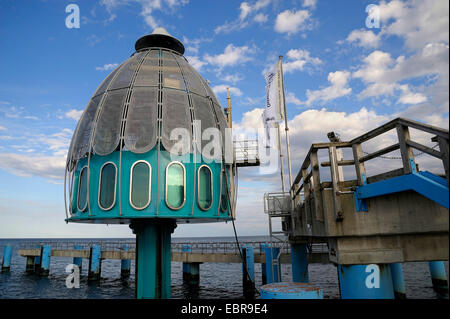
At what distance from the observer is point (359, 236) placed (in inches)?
293

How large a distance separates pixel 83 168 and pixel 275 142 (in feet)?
41.5

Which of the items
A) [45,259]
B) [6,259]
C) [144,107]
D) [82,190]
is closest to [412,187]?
[144,107]

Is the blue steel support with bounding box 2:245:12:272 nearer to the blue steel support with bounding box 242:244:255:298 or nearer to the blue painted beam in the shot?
the blue steel support with bounding box 242:244:255:298

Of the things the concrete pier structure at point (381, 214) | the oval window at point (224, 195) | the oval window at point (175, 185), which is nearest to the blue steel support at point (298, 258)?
the oval window at point (224, 195)

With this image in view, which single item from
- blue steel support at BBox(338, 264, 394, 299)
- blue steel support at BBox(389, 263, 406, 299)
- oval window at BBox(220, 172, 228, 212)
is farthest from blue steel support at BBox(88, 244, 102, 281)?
blue steel support at BBox(338, 264, 394, 299)

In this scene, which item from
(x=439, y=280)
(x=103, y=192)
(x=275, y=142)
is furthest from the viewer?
(x=439, y=280)

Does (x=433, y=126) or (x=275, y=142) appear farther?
(x=275, y=142)

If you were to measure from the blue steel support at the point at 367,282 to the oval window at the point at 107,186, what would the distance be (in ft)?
35.0

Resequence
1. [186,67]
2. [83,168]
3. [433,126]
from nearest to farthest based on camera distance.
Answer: [433,126] → [83,168] → [186,67]

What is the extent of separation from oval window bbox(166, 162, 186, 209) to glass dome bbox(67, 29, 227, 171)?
3.43 ft

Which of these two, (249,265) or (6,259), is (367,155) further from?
(6,259)

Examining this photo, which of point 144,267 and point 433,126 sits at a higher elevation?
point 433,126

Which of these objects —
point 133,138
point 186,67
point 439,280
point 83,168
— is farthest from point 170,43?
point 439,280
